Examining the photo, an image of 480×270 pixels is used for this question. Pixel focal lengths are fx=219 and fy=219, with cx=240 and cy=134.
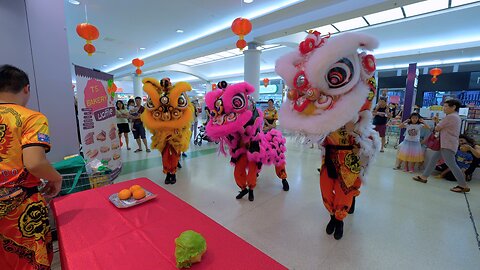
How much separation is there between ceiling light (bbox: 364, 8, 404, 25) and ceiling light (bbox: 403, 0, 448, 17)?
19 cm

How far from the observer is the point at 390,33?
717 centimetres

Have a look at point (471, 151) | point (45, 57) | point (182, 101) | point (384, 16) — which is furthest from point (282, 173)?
point (384, 16)

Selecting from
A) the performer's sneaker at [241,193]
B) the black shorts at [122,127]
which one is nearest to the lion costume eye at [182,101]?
the performer's sneaker at [241,193]

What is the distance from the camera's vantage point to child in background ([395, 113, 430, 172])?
4141 mm

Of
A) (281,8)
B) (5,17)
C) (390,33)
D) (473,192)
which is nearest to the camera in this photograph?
(5,17)

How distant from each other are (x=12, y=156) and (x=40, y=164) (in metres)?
0.16

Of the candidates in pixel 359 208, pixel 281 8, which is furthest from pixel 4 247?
pixel 281 8

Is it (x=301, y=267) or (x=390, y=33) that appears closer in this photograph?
(x=301, y=267)

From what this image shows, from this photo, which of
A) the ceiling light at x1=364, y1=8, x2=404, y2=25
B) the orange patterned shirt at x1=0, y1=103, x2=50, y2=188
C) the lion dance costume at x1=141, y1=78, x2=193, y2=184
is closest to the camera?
the orange patterned shirt at x1=0, y1=103, x2=50, y2=188

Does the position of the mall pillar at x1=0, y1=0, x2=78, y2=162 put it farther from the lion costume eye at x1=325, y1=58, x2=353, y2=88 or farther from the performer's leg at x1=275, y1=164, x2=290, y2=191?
the lion costume eye at x1=325, y1=58, x2=353, y2=88

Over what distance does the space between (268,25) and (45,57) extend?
5.59 meters

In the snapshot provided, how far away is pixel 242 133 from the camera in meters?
2.70

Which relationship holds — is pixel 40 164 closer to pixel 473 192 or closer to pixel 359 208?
pixel 359 208

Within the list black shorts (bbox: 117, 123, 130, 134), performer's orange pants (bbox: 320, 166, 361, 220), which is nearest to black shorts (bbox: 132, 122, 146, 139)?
black shorts (bbox: 117, 123, 130, 134)
